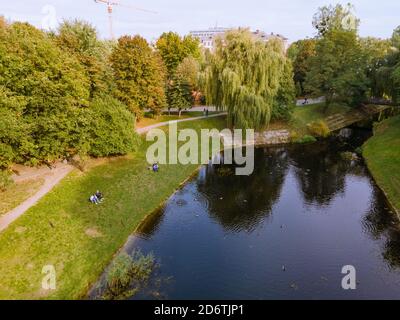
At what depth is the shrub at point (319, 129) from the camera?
48812 millimetres

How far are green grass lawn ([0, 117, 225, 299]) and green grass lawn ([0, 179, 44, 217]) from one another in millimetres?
1432

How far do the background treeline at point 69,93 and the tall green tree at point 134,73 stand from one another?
4.2 inches

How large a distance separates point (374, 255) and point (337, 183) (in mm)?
12505

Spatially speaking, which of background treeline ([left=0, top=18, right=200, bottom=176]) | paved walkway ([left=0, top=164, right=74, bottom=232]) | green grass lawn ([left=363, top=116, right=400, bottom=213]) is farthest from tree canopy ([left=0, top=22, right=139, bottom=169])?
green grass lawn ([left=363, top=116, right=400, bottom=213])

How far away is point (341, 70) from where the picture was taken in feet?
172

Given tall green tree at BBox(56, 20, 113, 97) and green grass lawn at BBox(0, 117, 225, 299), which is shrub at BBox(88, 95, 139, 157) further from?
tall green tree at BBox(56, 20, 113, 97)

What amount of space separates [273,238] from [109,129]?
61.8ft

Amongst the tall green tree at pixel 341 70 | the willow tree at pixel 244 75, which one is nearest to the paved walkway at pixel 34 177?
the willow tree at pixel 244 75

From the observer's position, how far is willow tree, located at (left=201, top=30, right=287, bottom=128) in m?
40.8

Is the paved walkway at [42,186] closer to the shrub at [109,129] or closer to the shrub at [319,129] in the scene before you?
the shrub at [109,129]

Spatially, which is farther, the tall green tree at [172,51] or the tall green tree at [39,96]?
the tall green tree at [172,51]
